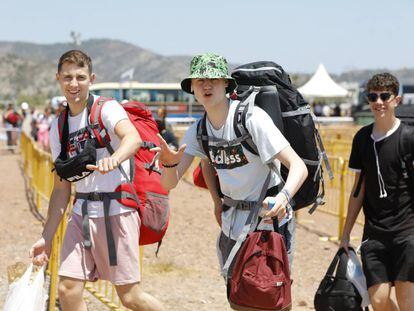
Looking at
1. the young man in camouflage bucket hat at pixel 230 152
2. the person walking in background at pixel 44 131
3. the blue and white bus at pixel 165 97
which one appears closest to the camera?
the young man in camouflage bucket hat at pixel 230 152

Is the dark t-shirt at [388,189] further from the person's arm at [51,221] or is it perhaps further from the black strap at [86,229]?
the person's arm at [51,221]

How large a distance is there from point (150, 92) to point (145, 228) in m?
49.2

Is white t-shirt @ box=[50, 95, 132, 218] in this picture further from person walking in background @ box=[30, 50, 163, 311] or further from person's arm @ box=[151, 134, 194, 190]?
person's arm @ box=[151, 134, 194, 190]

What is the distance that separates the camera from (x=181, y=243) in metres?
10.1

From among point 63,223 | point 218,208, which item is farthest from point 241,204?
point 63,223

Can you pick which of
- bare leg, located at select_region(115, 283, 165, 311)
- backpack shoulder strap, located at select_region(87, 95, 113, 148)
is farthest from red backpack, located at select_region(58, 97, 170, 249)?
bare leg, located at select_region(115, 283, 165, 311)

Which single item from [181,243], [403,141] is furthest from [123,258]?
[181,243]

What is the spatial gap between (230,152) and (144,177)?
26.6 inches

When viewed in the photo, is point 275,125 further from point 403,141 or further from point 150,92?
point 150,92

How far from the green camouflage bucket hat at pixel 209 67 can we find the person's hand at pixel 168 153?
1.23 ft

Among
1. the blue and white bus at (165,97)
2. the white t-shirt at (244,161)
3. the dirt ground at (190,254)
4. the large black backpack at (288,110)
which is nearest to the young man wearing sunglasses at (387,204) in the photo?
the large black backpack at (288,110)

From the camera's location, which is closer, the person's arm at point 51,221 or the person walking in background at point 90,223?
the person walking in background at point 90,223

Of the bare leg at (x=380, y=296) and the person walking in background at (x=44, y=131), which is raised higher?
the bare leg at (x=380, y=296)

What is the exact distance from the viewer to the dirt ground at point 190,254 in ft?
23.9
